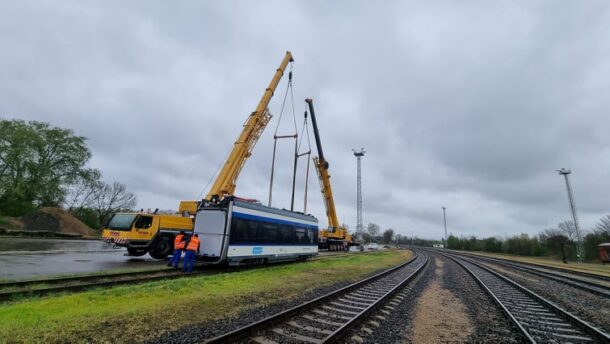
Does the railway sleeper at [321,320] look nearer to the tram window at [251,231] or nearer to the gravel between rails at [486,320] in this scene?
the gravel between rails at [486,320]

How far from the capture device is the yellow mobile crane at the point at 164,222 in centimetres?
1739

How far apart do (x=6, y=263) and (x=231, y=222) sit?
1009 centimetres

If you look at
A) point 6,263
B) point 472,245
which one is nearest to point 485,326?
point 6,263

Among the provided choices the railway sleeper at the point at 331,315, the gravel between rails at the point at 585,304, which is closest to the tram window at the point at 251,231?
the railway sleeper at the point at 331,315

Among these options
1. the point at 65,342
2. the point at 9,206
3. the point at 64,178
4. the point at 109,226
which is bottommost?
the point at 65,342

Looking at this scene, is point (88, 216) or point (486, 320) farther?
point (88, 216)

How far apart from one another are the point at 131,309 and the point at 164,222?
487 inches

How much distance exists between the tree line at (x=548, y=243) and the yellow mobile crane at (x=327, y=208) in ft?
99.1

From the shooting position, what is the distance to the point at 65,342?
4.87m

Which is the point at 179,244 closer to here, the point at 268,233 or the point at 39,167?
the point at 268,233

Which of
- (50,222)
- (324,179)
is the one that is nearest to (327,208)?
(324,179)

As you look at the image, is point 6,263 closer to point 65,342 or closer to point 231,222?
point 231,222

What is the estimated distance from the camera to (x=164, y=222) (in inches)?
717

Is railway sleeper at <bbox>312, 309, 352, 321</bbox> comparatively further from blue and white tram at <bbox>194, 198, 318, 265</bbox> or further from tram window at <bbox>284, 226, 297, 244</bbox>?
tram window at <bbox>284, 226, 297, 244</bbox>
